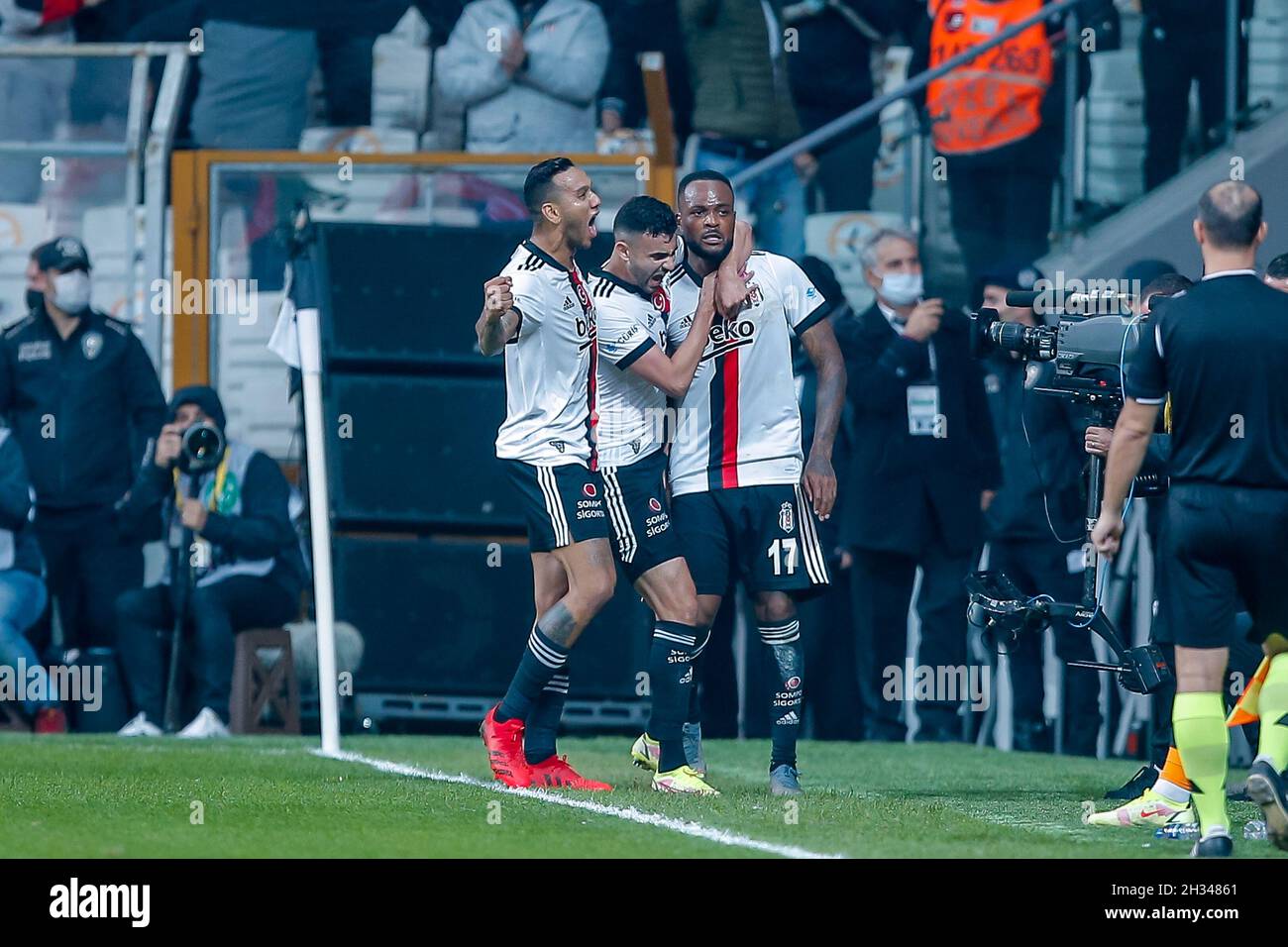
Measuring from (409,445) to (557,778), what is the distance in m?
3.99

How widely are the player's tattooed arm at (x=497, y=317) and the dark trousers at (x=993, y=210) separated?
459cm

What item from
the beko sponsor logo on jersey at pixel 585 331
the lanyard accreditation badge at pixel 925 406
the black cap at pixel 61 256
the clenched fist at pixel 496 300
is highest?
the black cap at pixel 61 256

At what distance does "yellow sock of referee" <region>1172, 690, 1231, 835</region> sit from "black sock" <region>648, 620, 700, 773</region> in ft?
7.10

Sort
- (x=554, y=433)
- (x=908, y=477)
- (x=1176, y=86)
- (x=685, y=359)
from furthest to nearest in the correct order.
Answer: (x=1176, y=86) → (x=908, y=477) → (x=554, y=433) → (x=685, y=359)

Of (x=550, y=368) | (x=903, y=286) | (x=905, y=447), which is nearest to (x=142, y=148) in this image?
(x=903, y=286)

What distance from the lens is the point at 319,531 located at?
10.7 meters

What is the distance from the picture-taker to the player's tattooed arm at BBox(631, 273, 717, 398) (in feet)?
27.6

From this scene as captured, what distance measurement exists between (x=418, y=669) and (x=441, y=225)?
7.55ft

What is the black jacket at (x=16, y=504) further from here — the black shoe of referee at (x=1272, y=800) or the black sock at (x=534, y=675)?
the black shoe of referee at (x=1272, y=800)

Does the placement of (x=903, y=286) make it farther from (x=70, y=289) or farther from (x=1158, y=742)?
(x=70, y=289)

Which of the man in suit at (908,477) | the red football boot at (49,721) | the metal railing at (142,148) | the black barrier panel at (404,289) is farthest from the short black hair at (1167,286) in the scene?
the metal railing at (142,148)

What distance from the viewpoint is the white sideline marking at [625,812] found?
6.79m
